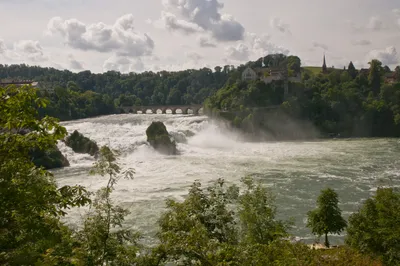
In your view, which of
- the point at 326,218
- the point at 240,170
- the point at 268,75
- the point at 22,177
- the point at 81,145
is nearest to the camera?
the point at 22,177

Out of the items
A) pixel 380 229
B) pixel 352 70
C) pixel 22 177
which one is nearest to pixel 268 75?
pixel 352 70

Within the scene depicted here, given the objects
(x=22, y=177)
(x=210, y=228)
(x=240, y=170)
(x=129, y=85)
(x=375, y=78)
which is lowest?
(x=240, y=170)

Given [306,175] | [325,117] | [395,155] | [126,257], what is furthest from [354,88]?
[126,257]

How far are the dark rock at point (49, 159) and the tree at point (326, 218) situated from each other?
29.5 m

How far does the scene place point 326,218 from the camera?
65.6 ft

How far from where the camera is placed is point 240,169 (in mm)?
38281

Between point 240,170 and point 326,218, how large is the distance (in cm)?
1804

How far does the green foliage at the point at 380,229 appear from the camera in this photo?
1561 centimetres

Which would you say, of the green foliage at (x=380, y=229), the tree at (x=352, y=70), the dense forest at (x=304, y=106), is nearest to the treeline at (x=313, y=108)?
the dense forest at (x=304, y=106)

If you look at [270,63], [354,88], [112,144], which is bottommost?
[112,144]

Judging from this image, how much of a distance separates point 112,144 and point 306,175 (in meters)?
26.6

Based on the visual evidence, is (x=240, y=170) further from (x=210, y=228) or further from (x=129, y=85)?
(x=129, y=85)

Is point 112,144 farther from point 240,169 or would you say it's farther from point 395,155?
point 395,155

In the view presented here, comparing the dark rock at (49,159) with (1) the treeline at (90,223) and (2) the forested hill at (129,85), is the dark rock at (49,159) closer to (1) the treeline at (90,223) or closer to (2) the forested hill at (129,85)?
(1) the treeline at (90,223)
